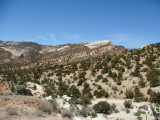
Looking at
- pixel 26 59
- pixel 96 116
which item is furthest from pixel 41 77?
pixel 26 59

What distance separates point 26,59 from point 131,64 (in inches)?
1915

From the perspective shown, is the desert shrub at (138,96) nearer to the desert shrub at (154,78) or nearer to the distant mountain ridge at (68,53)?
the desert shrub at (154,78)

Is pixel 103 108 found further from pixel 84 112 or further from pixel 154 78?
pixel 154 78

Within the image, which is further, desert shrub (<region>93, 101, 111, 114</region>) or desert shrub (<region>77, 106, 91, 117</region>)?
desert shrub (<region>93, 101, 111, 114</region>)

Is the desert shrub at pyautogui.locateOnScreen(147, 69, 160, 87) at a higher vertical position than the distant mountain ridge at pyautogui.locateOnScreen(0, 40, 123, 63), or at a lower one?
lower

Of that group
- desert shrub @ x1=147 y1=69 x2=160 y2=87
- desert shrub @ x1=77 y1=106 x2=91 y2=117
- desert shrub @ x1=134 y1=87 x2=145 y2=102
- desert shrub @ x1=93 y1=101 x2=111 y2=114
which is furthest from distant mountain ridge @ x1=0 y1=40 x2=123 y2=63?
desert shrub @ x1=77 y1=106 x2=91 y2=117

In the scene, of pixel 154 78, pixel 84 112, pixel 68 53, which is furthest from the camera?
pixel 68 53

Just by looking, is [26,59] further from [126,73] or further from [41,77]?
[126,73]

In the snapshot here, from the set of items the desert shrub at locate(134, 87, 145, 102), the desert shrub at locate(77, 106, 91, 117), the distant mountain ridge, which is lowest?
the desert shrub at locate(77, 106, 91, 117)

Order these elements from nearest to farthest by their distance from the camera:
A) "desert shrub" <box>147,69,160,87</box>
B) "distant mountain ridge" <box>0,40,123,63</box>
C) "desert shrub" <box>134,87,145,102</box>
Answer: "desert shrub" <box>134,87,145,102</box>
"desert shrub" <box>147,69,160,87</box>
"distant mountain ridge" <box>0,40,123,63</box>

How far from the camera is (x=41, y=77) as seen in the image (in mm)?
26688

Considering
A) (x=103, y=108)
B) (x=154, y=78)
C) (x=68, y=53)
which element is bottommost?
(x=103, y=108)

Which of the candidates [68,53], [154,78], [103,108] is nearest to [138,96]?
[154,78]

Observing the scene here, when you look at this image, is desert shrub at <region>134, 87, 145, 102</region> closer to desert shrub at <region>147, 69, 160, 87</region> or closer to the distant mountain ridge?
desert shrub at <region>147, 69, 160, 87</region>
